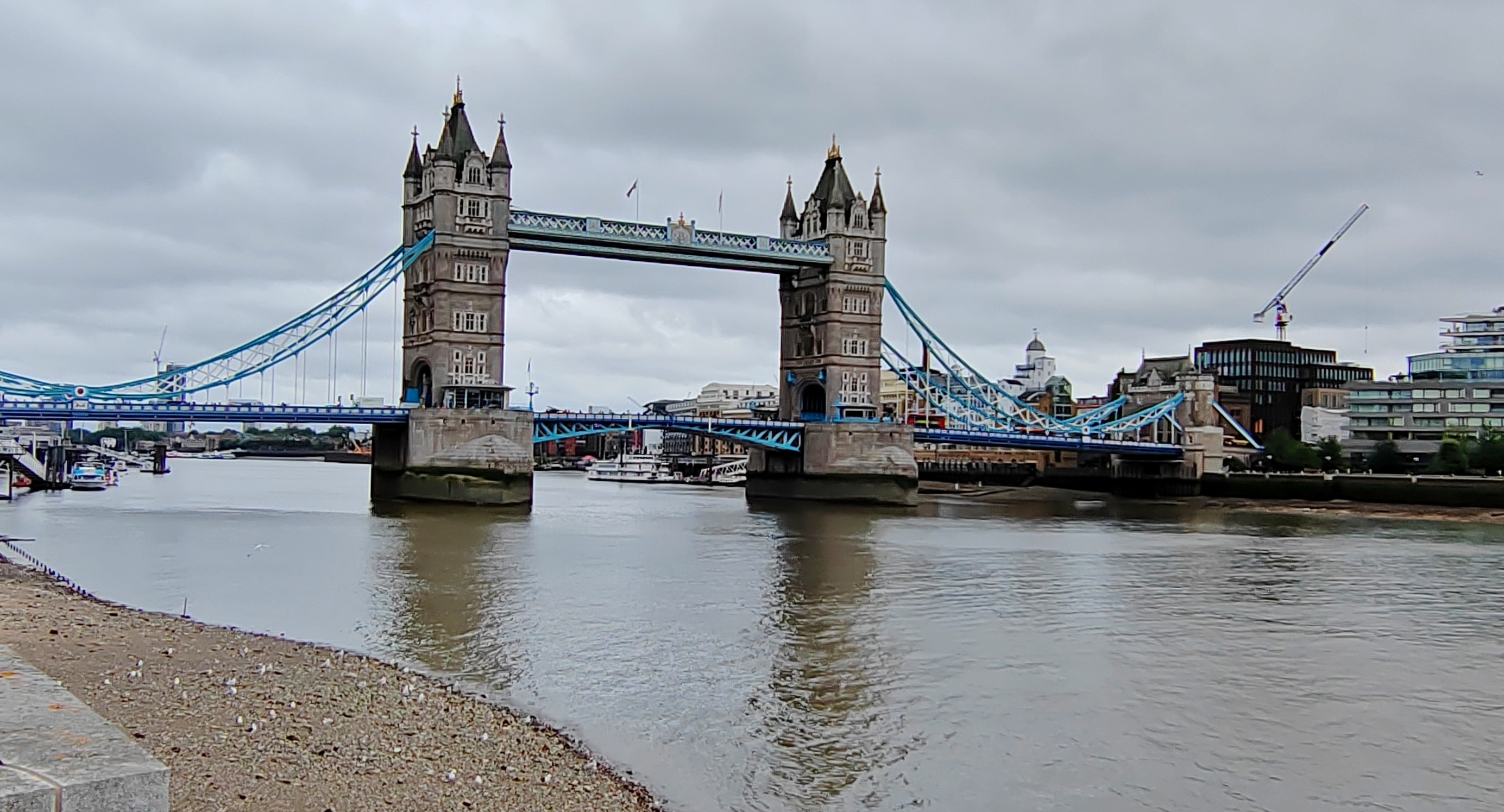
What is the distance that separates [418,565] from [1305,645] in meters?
18.3

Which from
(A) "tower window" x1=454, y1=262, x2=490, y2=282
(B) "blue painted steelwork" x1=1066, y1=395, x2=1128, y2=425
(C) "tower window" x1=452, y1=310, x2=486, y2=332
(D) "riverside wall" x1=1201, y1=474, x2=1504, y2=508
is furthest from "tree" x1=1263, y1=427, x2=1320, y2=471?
(A) "tower window" x1=454, y1=262, x2=490, y2=282

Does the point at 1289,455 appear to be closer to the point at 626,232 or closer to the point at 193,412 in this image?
the point at 626,232

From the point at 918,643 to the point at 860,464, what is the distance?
3956 centimetres

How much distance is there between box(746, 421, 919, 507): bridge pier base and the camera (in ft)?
194

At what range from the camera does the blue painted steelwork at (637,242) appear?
5328cm

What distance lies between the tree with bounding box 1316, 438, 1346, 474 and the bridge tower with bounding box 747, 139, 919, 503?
100.0ft

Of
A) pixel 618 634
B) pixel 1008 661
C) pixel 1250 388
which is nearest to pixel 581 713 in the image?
pixel 618 634

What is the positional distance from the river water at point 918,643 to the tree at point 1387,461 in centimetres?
3510

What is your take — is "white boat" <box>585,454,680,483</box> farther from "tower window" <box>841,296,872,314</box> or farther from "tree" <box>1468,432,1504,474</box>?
"tree" <box>1468,432,1504,474</box>

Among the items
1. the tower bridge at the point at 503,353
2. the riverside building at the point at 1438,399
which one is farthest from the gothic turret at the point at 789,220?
the riverside building at the point at 1438,399

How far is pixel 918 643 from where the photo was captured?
64.9 feet

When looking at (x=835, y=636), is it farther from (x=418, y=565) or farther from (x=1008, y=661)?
(x=418, y=565)

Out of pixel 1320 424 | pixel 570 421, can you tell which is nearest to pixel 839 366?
pixel 570 421

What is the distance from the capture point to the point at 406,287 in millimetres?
55219
